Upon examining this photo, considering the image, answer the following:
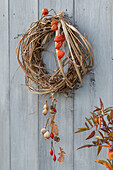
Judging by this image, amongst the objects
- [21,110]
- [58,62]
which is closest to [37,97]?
[21,110]

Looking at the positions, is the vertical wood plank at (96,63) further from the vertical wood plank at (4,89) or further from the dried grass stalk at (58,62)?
the vertical wood plank at (4,89)

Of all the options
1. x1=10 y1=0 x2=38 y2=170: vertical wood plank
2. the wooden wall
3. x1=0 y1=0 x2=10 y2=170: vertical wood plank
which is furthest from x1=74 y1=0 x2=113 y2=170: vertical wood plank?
x1=0 y1=0 x2=10 y2=170: vertical wood plank

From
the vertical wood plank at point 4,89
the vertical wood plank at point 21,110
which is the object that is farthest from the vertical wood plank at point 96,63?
the vertical wood plank at point 4,89

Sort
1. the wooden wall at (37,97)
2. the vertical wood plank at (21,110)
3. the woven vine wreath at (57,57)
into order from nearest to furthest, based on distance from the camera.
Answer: the woven vine wreath at (57,57)
the wooden wall at (37,97)
the vertical wood plank at (21,110)

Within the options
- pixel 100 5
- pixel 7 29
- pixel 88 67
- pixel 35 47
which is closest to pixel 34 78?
pixel 35 47

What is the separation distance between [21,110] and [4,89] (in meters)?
0.16

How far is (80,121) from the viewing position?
1.08 meters

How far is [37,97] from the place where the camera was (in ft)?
3.76

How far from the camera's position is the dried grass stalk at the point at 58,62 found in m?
0.94

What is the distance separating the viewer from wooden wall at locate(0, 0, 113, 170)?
1037 millimetres

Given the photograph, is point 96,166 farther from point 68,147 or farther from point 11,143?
point 11,143

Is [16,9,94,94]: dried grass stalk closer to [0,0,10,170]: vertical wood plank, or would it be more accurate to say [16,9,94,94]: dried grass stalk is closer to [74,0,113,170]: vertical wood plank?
[74,0,113,170]: vertical wood plank

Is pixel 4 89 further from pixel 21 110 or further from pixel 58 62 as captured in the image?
pixel 58 62

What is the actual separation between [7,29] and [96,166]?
0.91 meters
